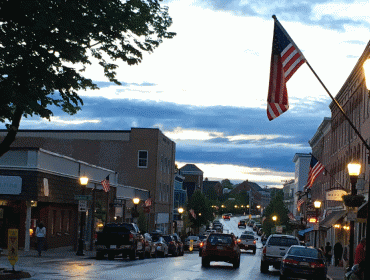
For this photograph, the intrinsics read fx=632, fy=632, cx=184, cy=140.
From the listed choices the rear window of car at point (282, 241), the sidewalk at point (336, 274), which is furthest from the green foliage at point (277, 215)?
the rear window of car at point (282, 241)

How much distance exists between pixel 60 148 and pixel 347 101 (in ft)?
115

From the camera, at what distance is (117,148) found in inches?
2803

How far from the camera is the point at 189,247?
66.4 metres

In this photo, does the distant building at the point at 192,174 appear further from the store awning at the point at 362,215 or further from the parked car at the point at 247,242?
the store awning at the point at 362,215

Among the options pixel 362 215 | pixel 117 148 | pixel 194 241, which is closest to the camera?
pixel 362 215

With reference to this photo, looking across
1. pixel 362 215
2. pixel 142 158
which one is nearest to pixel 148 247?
pixel 362 215

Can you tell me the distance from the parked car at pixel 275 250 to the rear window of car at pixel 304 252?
17.0ft

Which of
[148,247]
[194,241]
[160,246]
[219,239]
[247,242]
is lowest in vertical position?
[194,241]

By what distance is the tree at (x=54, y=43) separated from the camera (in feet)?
52.7

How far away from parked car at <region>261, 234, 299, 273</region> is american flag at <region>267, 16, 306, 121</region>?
1301 centimetres

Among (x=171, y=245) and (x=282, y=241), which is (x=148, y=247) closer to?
(x=171, y=245)

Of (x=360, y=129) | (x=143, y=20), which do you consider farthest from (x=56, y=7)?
(x=360, y=129)

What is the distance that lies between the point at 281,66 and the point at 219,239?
1459cm

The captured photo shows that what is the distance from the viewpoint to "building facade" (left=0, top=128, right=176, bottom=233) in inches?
2803
